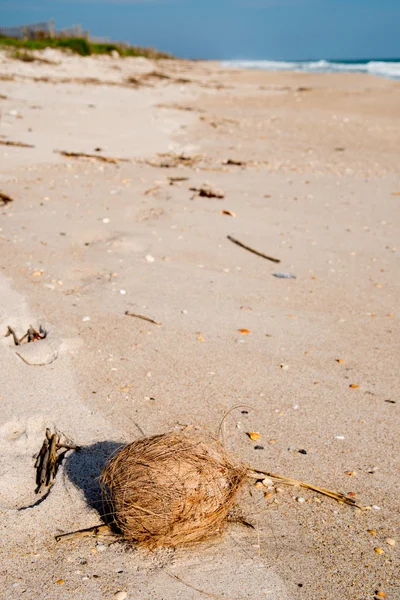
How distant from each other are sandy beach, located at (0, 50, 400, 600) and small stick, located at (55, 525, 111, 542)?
3cm

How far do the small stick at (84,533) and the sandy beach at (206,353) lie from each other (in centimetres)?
3

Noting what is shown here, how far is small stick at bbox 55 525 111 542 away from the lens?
2232mm

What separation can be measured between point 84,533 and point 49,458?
1.53 feet

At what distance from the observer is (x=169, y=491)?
2.11m

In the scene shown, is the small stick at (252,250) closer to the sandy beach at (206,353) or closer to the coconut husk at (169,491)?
Answer: the sandy beach at (206,353)

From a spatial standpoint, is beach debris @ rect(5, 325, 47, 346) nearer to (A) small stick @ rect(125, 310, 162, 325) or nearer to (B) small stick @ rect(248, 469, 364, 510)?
(A) small stick @ rect(125, 310, 162, 325)

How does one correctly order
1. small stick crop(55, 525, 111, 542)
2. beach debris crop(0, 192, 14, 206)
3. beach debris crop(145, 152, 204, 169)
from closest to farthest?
small stick crop(55, 525, 111, 542) → beach debris crop(0, 192, 14, 206) → beach debris crop(145, 152, 204, 169)

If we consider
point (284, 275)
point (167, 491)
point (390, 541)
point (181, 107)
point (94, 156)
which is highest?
point (181, 107)

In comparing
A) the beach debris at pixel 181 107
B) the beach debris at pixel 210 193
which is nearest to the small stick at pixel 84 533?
the beach debris at pixel 210 193

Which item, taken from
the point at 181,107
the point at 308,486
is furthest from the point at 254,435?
the point at 181,107

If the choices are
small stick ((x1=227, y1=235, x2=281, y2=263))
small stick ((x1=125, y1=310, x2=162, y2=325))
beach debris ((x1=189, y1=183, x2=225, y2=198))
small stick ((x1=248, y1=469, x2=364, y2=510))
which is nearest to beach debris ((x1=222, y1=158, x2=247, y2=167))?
beach debris ((x1=189, y1=183, x2=225, y2=198))

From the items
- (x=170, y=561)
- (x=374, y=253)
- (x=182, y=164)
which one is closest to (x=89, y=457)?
(x=170, y=561)

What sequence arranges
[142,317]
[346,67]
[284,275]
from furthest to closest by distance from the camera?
[346,67]
[284,275]
[142,317]

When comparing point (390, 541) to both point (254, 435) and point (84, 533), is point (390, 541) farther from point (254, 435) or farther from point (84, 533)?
point (84, 533)
